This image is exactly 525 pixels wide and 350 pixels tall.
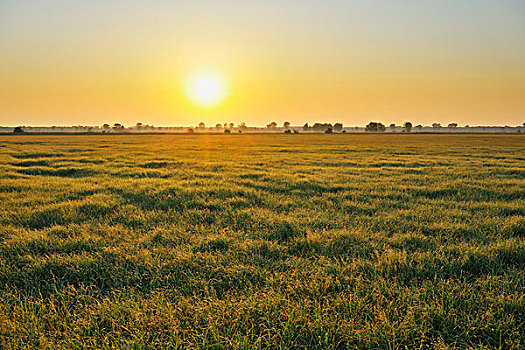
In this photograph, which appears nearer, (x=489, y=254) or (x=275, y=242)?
(x=489, y=254)

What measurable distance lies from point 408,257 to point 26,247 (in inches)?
225

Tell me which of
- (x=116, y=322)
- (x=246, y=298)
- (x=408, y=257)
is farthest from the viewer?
(x=408, y=257)

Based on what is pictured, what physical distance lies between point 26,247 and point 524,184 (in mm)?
13337

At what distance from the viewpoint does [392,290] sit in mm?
2932

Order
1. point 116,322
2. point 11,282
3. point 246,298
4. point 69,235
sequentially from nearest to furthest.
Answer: point 116,322 < point 246,298 < point 11,282 < point 69,235

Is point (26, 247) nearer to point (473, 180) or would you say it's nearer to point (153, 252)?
point (153, 252)

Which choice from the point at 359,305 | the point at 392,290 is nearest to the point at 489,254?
the point at 392,290

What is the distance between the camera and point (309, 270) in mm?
3412

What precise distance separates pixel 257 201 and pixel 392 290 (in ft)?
14.2

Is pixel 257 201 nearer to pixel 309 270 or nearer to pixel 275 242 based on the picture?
pixel 275 242

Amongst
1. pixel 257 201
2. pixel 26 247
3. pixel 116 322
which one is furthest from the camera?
pixel 257 201

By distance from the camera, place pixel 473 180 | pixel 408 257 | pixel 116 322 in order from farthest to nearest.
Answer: pixel 473 180 → pixel 408 257 → pixel 116 322

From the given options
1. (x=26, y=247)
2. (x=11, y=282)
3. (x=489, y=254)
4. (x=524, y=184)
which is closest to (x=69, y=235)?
(x=26, y=247)

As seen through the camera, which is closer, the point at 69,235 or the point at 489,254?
the point at 489,254
